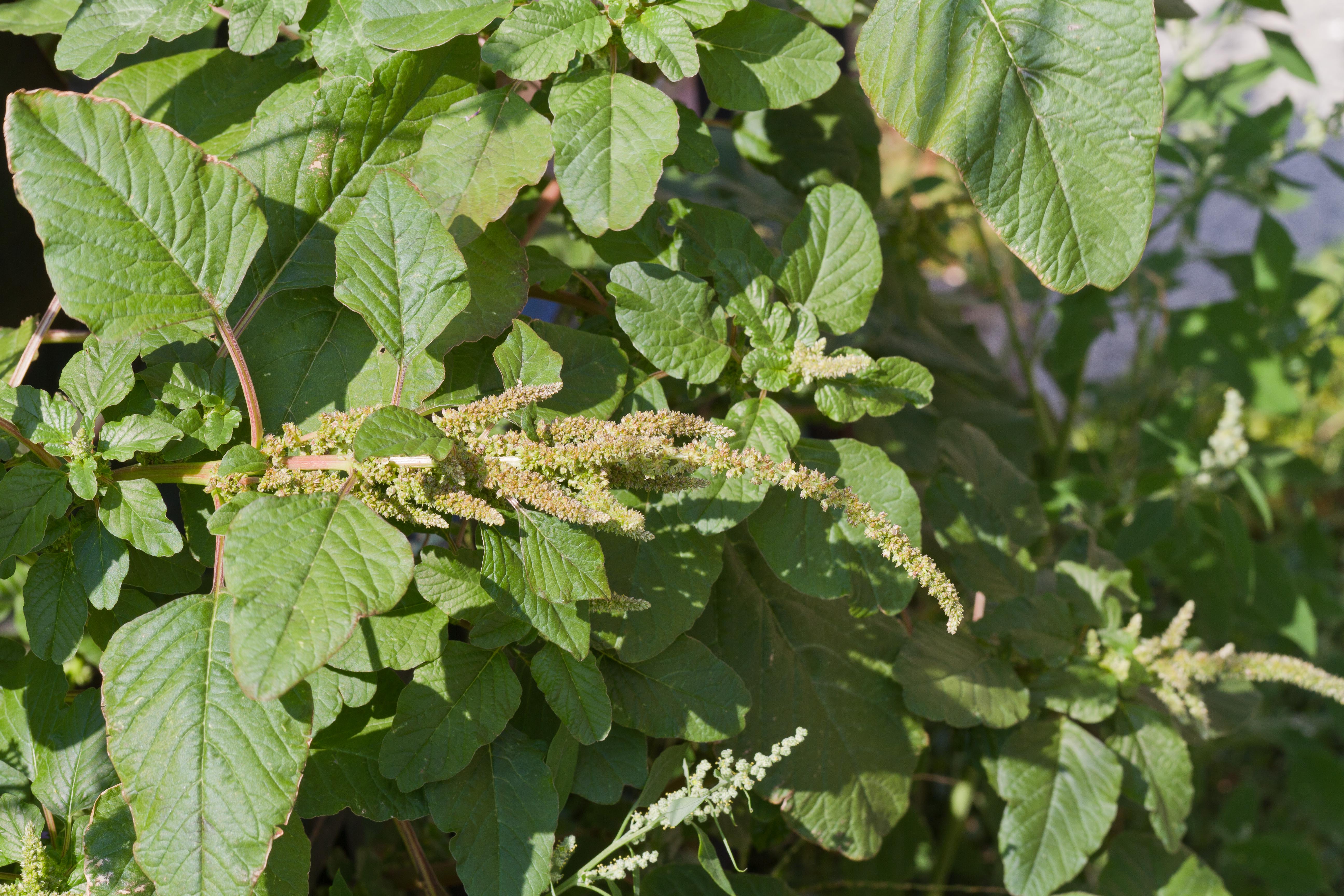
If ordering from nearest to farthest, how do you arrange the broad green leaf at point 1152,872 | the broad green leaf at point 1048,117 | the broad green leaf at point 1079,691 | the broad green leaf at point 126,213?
1. the broad green leaf at point 126,213
2. the broad green leaf at point 1048,117
3. the broad green leaf at point 1079,691
4. the broad green leaf at point 1152,872

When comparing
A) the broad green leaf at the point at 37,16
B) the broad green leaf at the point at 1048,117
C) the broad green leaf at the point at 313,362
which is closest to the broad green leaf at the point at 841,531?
the broad green leaf at the point at 1048,117

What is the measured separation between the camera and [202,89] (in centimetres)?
100

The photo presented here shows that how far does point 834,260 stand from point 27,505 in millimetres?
743

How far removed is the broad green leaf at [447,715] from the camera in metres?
0.81

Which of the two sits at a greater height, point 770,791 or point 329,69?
point 329,69

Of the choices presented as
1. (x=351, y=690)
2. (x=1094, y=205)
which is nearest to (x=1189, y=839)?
(x=1094, y=205)

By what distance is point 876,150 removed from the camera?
1403mm

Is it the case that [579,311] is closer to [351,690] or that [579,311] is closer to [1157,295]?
[351,690]

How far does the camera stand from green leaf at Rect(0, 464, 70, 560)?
73 centimetres

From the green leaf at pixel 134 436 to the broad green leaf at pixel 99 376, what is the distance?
0.06 feet

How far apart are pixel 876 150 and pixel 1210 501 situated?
1035 mm

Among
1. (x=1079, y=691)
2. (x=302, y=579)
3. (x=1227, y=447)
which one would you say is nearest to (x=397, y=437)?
(x=302, y=579)

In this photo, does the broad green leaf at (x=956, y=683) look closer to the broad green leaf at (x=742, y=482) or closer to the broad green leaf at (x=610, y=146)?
the broad green leaf at (x=742, y=482)

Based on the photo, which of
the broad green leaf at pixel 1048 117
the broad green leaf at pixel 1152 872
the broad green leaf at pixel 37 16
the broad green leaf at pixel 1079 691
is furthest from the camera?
the broad green leaf at pixel 1152 872
